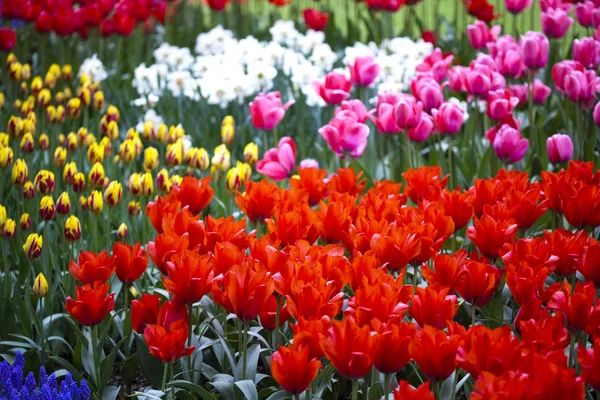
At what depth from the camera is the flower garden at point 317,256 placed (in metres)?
1.47

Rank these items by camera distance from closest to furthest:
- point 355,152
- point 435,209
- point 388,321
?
point 388,321 < point 435,209 < point 355,152

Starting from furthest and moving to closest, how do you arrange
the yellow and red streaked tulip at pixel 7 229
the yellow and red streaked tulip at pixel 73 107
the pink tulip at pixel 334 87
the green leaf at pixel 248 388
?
the yellow and red streaked tulip at pixel 73 107, the pink tulip at pixel 334 87, the yellow and red streaked tulip at pixel 7 229, the green leaf at pixel 248 388

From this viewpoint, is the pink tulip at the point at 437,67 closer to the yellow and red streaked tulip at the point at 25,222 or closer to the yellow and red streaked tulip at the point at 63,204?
the yellow and red streaked tulip at the point at 63,204

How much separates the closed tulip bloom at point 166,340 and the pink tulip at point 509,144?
161 centimetres

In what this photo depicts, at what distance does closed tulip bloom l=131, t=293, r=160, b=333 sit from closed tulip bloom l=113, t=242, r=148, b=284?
0.62ft

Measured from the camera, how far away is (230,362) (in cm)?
191

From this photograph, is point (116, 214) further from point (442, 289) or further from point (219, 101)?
point (442, 289)

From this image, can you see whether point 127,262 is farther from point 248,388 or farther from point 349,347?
point 349,347

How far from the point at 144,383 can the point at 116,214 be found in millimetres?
930

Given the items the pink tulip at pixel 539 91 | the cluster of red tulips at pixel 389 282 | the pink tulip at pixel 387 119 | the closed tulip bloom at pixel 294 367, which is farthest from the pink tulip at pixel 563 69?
the closed tulip bloom at pixel 294 367

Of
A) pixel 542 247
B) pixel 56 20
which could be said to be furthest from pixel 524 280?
pixel 56 20

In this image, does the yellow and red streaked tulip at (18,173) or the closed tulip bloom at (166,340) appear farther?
the yellow and red streaked tulip at (18,173)

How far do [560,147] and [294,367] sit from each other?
1.81 meters

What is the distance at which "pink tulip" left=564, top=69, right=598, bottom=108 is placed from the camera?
10.3ft
